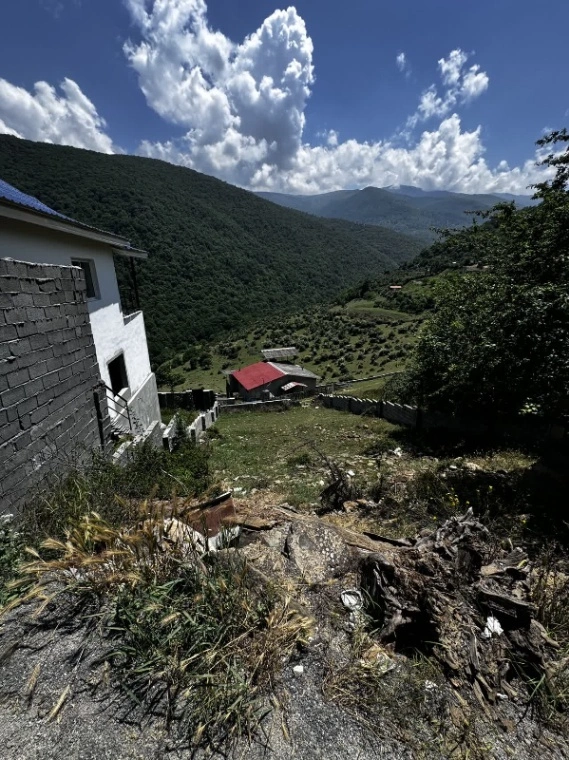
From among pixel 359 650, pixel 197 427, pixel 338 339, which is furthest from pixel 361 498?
pixel 338 339

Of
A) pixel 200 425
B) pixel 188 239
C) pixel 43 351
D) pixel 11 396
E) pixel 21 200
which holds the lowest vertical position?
pixel 200 425

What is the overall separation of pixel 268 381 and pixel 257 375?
2497 mm

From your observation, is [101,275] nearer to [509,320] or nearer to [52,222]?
[52,222]

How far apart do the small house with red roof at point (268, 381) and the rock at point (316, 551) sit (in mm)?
31969

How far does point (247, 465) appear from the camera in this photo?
386 inches

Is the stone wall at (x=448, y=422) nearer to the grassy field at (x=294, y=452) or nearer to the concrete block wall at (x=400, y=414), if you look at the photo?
the concrete block wall at (x=400, y=414)

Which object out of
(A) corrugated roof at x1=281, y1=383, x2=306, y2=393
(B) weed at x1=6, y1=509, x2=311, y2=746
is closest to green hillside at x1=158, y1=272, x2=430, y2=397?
(A) corrugated roof at x1=281, y1=383, x2=306, y2=393

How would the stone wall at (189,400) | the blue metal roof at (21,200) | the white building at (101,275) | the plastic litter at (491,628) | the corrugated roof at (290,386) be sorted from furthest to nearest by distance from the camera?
1. the corrugated roof at (290,386)
2. the stone wall at (189,400)
3. the white building at (101,275)
4. the blue metal roof at (21,200)
5. the plastic litter at (491,628)

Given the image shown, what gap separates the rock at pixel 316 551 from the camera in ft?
10.6

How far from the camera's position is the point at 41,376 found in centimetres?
468

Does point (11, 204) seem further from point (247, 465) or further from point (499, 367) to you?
point (499, 367)

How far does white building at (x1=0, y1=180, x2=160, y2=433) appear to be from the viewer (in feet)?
19.6

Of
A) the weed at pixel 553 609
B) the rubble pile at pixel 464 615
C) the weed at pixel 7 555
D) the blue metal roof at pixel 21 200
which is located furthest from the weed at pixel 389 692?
the blue metal roof at pixel 21 200

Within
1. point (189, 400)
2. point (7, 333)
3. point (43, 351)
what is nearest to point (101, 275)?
point (43, 351)
